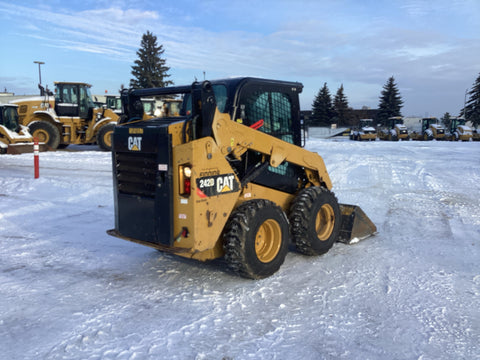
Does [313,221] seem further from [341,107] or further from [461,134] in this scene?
[341,107]

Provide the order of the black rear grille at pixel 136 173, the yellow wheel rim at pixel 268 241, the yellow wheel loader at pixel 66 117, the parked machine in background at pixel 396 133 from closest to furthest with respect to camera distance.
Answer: the black rear grille at pixel 136 173 < the yellow wheel rim at pixel 268 241 < the yellow wheel loader at pixel 66 117 < the parked machine in background at pixel 396 133

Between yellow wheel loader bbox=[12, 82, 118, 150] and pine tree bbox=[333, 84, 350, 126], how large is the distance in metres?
55.0

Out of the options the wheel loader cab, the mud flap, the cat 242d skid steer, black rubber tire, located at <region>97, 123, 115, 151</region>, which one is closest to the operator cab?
the mud flap

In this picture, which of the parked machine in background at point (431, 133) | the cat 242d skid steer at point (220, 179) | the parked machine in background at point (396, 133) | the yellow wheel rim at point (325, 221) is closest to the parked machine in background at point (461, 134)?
the parked machine in background at point (431, 133)

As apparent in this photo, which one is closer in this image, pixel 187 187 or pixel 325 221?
pixel 187 187

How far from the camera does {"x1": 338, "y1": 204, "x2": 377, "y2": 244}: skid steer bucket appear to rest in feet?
19.8

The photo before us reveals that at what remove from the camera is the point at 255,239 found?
449 centimetres

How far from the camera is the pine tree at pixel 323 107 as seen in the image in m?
68.2

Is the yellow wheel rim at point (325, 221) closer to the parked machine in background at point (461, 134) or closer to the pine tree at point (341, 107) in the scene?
the parked machine in background at point (461, 134)

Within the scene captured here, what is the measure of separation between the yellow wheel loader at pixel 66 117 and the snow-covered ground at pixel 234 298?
1338 cm

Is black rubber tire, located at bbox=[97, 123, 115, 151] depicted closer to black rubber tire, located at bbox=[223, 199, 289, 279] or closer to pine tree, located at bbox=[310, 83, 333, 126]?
black rubber tire, located at bbox=[223, 199, 289, 279]

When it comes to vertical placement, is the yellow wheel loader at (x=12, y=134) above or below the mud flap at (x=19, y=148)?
above

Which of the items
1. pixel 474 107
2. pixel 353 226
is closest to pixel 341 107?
pixel 474 107

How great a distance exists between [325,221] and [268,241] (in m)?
1.27
